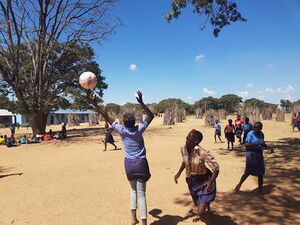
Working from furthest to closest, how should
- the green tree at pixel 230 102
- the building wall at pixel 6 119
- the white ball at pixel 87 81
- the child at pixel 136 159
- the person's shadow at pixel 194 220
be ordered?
1. the green tree at pixel 230 102
2. the building wall at pixel 6 119
3. the white ball at pixel 87 81
4. the person's shadow at pixel 194 220
5. the child at pixel 136 159

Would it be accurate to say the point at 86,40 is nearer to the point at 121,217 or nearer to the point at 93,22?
the point at 93,22

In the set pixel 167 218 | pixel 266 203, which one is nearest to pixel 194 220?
pixel 167 218

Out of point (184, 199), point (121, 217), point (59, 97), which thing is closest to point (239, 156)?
point (184, 199)

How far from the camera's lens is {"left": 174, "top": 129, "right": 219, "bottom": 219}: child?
198 inches

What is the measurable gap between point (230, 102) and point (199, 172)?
92.6 m

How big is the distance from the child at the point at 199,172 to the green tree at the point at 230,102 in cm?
8716

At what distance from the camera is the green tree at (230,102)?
304ft

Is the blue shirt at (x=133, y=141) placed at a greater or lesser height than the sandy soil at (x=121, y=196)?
greater

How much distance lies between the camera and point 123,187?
816 cm

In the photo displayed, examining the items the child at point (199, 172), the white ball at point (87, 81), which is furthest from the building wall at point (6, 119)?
the child at point (199, 172)

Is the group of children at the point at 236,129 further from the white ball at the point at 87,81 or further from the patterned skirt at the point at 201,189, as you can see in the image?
the white ball at the point at 87,81

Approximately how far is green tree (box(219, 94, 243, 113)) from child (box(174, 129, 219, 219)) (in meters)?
87.2

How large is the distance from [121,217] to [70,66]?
29580 mm

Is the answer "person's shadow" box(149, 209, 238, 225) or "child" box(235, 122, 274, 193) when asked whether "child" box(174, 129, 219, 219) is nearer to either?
"person's shadow" box(149, 209, 238, 225)
